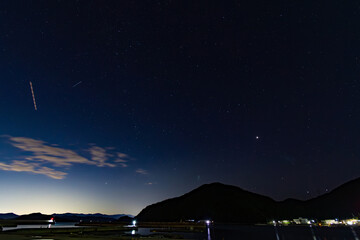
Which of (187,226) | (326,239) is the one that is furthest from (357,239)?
(187,226)

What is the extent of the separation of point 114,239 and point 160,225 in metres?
133

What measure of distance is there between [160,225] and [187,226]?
29.2 m

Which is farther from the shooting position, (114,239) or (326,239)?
(326,239)

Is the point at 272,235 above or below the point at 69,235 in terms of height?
above

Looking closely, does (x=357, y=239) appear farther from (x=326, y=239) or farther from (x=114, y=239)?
(x=114, y=239)

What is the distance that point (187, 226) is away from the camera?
13812 cm

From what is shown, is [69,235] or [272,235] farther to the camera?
[272,235]

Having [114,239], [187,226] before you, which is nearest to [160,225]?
[187,226]

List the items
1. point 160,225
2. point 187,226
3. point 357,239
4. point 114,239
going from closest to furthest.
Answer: point 114,239 < point 357,239 < point 187,226 < point 160,225

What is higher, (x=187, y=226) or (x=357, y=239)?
(x=187, y=226)

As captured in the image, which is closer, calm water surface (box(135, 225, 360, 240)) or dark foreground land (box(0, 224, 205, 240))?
dark foreground land (box(0, 224, 205, 240))

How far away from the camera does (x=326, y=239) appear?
310ft

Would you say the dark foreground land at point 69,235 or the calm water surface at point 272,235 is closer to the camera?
the dark foreground land at point 69,235

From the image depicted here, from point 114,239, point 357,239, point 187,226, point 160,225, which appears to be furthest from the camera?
point 160,225
